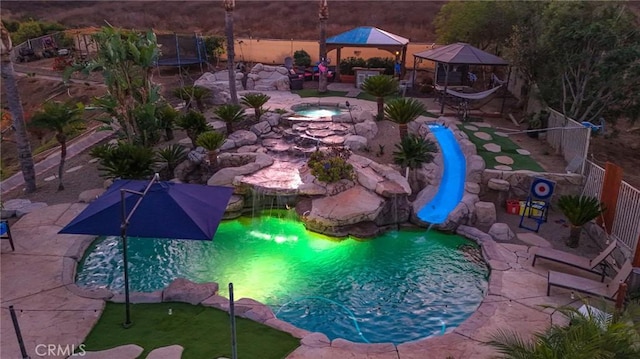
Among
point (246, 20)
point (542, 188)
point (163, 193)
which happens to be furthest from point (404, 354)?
point (246, 20)

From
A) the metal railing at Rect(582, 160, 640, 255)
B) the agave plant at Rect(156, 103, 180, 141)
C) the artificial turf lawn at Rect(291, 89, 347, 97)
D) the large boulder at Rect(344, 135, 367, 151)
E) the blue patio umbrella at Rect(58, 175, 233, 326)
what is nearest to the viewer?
the blue patio umbrella at Rect(58, 175, 233, 326)

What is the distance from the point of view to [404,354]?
666 centimetres

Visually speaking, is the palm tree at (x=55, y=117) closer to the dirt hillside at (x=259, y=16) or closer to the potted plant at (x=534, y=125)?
the potted plant at (x=534, y=125)

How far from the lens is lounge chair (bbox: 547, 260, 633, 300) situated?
789 cm

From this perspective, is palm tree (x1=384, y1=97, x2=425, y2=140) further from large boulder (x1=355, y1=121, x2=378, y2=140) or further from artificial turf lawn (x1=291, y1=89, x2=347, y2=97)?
artificial turf lawn (x1=291, y1=89, x2=347, y2=97)

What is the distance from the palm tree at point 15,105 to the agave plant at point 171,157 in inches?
138

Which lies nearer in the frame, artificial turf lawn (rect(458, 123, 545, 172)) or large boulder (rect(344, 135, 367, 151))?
artificial turf lawn (rect(458, 123, 545, 172))

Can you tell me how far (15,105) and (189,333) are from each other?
913 cm

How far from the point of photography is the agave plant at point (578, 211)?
9.78 m

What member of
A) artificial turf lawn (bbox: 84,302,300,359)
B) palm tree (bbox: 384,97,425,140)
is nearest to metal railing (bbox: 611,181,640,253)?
palm tree (bbox: 384,97,425,140)

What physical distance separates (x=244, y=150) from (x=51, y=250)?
6498 millimetres

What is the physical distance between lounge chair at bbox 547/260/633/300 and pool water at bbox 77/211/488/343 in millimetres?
1340

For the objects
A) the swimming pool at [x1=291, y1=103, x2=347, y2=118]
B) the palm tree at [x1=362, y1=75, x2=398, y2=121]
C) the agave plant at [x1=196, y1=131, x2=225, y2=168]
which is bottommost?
the swimming pool at [x1=291, y1=103, x2=347, y2=118]

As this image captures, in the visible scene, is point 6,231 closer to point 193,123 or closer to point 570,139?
point 193,123
